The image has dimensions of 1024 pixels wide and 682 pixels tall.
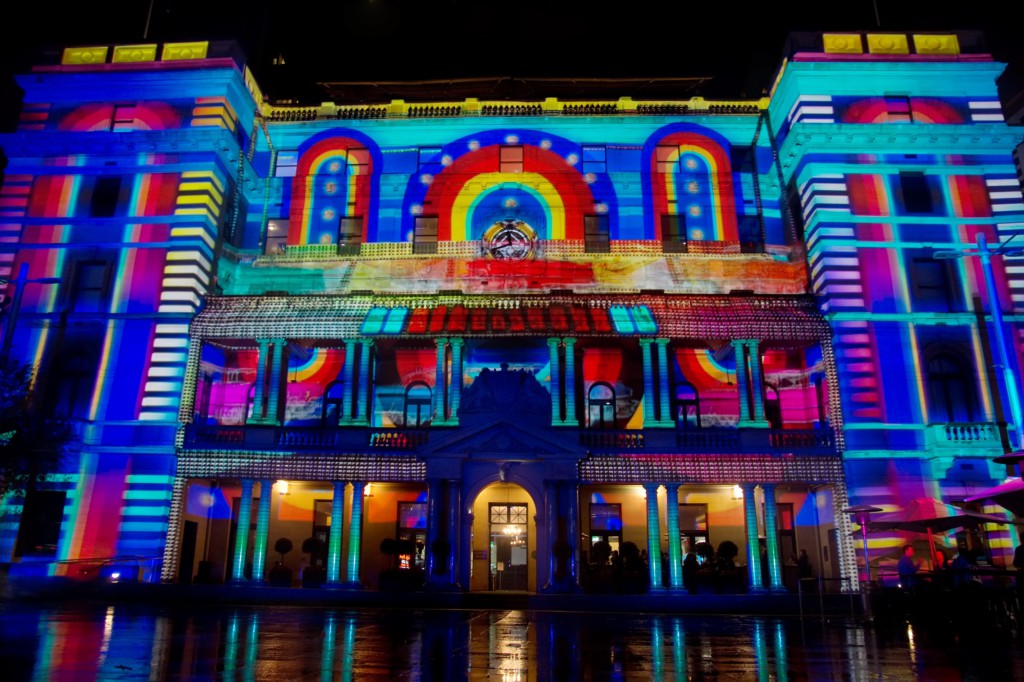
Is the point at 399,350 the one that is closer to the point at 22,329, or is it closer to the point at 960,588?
the point at 22,329

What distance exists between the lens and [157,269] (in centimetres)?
3119

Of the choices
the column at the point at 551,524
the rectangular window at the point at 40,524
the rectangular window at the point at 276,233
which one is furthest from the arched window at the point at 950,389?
the rectangular window at the point at 40,524

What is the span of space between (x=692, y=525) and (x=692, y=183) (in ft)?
53.2

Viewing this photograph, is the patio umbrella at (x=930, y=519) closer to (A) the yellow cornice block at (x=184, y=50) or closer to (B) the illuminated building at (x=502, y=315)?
(B) the illuminated building at (x=502, y=315)

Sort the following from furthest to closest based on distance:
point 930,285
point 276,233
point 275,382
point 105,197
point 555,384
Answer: point 276,233, point 105,197, point 930,285, point 275,382, point 555,384

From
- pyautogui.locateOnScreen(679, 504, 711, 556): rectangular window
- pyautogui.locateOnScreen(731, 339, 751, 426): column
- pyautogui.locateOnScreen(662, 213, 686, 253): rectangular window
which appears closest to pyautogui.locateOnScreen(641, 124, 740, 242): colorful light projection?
pyautogui.locateOnScreen(662, 213, 686, 253): rectangular window

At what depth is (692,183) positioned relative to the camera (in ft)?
115

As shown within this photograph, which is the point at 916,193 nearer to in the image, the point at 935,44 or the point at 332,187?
the point at 935,44

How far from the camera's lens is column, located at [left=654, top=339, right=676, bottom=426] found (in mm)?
28875

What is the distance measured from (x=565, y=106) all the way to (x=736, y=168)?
9.13 m

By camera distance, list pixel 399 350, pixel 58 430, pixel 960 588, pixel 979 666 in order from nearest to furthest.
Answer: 1. pixel 979 666
2. pixel 960 588
3. pixel 58 430
4. pixel 399 350

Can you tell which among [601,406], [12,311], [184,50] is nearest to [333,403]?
[601,406]

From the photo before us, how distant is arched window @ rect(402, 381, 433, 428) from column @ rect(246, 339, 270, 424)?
6065 millimetres

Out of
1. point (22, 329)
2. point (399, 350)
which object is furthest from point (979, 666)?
point (22, 329)
